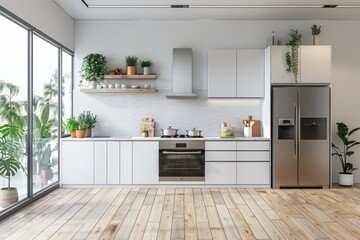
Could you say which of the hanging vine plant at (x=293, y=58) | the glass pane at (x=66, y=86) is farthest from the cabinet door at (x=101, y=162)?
the hanging vine plant at (x=293, y=58)

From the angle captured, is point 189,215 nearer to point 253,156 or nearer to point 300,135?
point 253,156

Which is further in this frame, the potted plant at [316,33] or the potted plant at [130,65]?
the potted plant at [130,65]

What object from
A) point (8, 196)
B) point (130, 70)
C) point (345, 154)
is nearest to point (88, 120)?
point (130, 70)

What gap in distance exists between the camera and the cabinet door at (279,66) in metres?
6.19

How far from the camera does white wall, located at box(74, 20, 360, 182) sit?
676 cm

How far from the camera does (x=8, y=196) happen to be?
4.47 metres

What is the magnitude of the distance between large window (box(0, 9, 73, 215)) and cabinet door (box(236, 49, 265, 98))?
9.75 ft

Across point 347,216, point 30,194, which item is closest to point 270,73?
point 347,216

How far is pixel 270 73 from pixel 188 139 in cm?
171

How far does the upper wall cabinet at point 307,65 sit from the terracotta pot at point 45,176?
12.5 feet

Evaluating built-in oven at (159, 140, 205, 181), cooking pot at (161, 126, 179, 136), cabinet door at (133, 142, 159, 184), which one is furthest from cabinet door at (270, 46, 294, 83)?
cabinet door at (133, 142, 159, 184)

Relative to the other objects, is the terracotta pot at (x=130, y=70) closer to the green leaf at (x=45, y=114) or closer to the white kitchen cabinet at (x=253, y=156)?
the green leaf at (x=45, y=114)

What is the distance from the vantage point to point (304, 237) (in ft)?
12.1

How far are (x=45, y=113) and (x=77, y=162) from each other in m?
1.03
